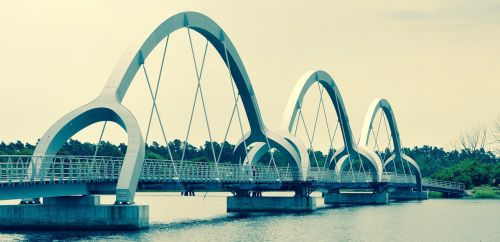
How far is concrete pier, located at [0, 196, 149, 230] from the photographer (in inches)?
2263

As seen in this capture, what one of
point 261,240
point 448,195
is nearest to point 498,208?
point 448,195

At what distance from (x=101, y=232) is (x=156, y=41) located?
Result: 15.9 m

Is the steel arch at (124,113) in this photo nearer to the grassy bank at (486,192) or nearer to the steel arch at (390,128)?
the steel arch at (390,128)

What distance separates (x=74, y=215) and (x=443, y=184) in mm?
97754

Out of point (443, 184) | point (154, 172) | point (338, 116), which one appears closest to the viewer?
point (154, 172)

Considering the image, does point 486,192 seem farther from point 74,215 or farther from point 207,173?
point 74,215

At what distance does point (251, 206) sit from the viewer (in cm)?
9225

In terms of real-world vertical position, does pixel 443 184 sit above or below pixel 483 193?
above

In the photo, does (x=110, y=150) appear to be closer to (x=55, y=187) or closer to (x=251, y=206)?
(x=251, y=206)

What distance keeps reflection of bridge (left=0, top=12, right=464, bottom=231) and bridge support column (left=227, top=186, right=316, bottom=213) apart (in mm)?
90

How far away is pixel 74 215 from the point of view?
58.2 meters

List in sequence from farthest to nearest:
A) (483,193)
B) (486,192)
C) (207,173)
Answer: (486,192), (483,193), (207,173)

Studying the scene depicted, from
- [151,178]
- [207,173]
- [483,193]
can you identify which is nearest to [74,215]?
[151,178]

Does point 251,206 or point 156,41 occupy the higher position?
point 156,41
